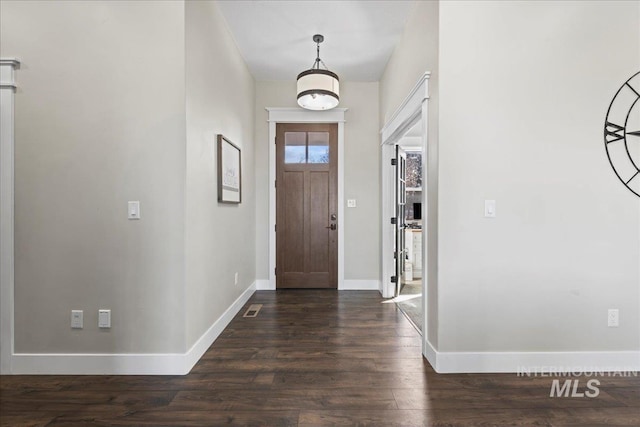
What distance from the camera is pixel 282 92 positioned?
454 cm

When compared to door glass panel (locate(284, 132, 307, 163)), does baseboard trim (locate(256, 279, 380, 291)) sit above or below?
below

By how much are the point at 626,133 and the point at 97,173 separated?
11.9 ft

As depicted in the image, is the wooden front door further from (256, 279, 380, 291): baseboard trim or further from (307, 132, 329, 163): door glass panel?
(256, 279, 380, 291): baseboard trim

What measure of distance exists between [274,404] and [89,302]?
1.43 metres

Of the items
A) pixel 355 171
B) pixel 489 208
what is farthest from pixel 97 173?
pixel 355 171

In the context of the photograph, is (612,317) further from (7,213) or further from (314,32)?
(7,213)

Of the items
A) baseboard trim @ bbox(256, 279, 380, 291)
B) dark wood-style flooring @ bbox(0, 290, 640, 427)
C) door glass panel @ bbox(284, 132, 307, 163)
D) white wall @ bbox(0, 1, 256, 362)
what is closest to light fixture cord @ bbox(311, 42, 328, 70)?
door glass panel @ bbox(284, 132, 307, 163)

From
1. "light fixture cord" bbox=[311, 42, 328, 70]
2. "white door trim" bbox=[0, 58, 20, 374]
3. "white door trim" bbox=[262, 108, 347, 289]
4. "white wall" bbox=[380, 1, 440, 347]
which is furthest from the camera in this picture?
"white door trim" bbox=[262, 108, 347, 289]

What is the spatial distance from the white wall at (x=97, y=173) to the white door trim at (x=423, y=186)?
174cm

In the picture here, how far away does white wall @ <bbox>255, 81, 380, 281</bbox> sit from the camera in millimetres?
4539

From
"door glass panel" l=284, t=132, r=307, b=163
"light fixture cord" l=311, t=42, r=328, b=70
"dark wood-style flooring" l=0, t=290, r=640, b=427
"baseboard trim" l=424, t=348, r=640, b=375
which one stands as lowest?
"dark wood-style flooring" l=0, t=290, r=640, b=427

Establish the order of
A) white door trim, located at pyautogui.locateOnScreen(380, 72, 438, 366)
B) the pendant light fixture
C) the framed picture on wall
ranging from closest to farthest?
white door trim, located at pyautogui.locateOnScreen(380, 72, 438, 366)
the framed picture on wall
the pendant light fixture

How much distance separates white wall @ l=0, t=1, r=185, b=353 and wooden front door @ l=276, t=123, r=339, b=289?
2.43 metres

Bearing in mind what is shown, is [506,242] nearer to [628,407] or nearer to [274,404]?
[628,407]
